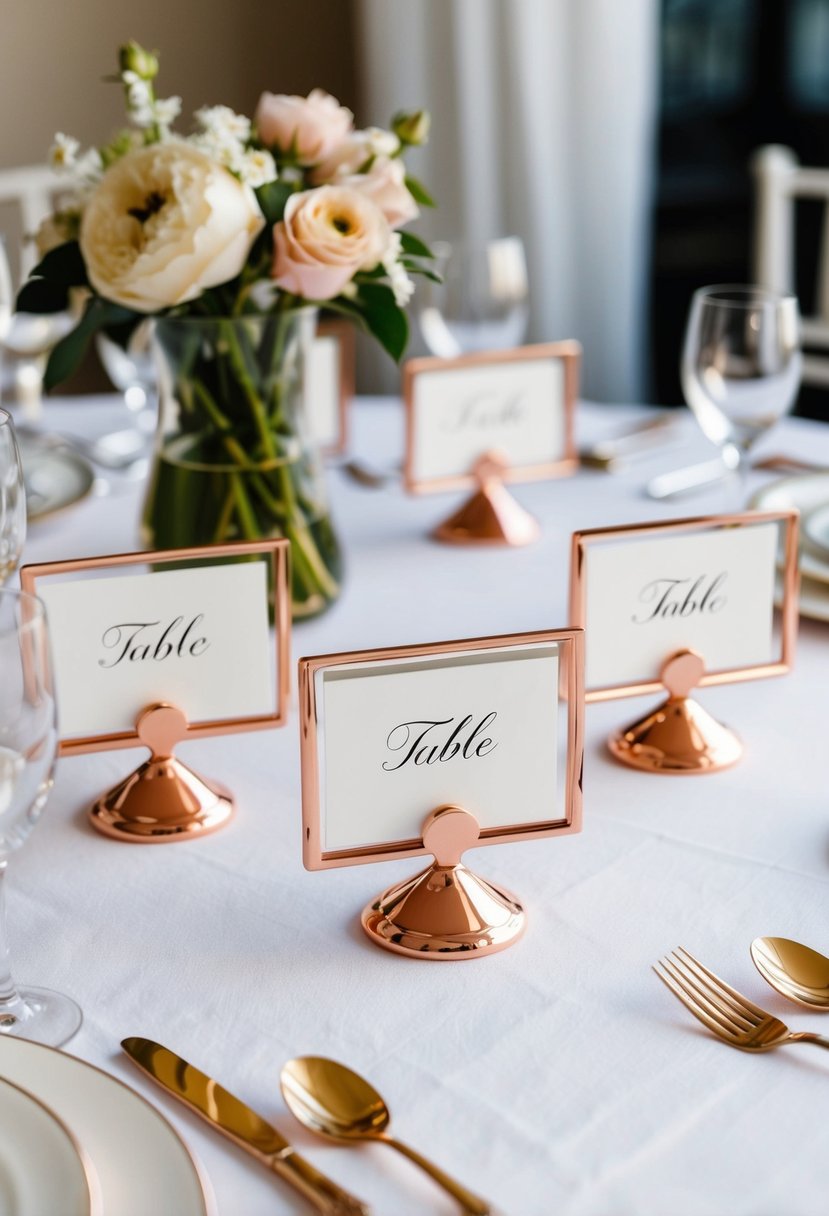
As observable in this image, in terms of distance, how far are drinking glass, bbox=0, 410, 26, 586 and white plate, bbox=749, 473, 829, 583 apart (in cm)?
66

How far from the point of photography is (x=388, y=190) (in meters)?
Answer: 1.07

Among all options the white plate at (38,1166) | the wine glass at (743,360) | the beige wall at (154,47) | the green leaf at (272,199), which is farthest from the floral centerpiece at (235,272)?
the beige wall at (154,47)

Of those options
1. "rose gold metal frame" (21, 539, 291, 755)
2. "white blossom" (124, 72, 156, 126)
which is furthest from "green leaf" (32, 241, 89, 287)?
"rose gold metal frame" (21, 539, 291, 755)

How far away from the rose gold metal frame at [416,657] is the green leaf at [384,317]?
41cm

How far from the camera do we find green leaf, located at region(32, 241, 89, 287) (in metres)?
1.11

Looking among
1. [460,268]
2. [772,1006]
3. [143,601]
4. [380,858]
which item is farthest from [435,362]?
[772,1006]

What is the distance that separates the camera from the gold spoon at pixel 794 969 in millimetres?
730

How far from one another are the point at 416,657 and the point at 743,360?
616mm

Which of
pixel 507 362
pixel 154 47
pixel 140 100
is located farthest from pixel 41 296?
pixel 154 47

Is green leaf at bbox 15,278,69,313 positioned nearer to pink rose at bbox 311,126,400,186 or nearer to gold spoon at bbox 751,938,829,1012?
pink rose at bbox 311,126,400,186

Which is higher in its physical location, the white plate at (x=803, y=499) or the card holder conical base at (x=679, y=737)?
the white plate at (x=803, y=499)

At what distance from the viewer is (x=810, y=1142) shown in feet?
2.09

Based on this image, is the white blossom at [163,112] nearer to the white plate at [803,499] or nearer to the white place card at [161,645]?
the white place card at [161,645]

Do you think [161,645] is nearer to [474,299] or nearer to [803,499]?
[803,499]
